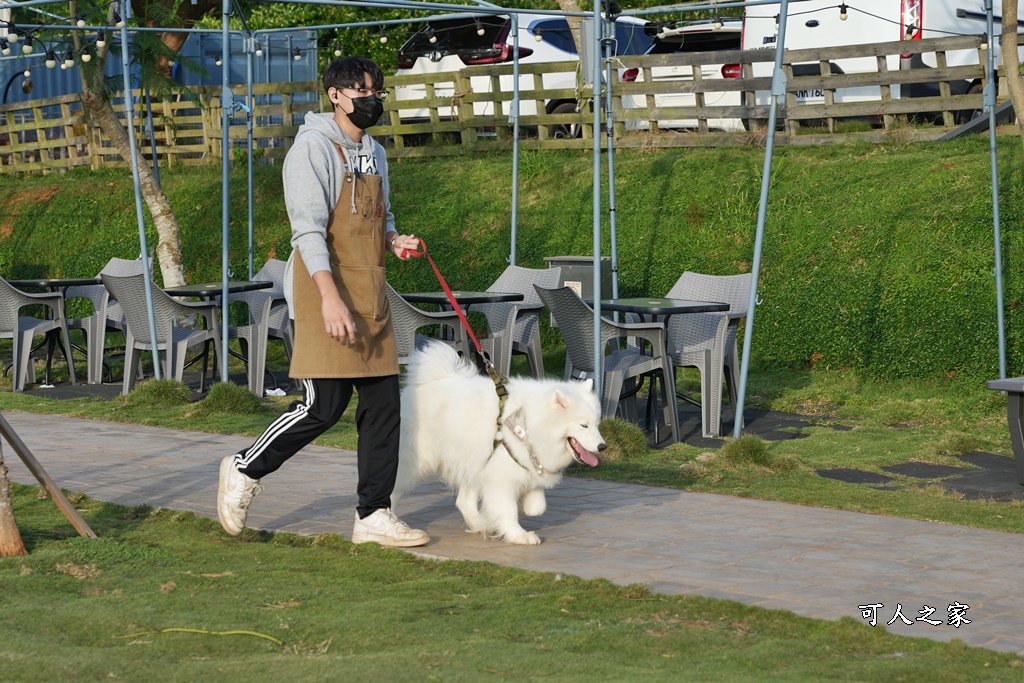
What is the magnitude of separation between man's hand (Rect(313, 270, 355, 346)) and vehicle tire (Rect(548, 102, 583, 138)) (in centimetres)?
1312

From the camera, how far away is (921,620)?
427cm

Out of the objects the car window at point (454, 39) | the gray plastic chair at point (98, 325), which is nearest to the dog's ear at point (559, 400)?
the gray plastic chair at point (98, 325)

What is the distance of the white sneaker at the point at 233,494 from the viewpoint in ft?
17.2

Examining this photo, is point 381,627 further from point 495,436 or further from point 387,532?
point 495,436

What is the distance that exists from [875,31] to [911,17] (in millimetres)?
531

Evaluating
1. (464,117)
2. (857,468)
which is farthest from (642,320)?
(464,117)

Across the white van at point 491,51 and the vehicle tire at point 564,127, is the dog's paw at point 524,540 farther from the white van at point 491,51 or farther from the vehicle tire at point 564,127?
the white van at point 491,51

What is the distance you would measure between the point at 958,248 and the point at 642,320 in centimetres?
386

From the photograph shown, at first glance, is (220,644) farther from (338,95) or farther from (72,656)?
(338,95)

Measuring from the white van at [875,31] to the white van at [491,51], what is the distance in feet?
7.63

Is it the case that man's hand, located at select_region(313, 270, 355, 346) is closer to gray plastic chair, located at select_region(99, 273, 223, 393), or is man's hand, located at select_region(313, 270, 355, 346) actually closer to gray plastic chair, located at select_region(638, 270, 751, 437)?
gray plastic chair, located at select_region(638, 270, 751, 437)

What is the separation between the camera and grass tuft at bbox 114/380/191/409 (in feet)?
32.1

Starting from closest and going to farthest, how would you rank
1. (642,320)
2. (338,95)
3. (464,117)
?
(338,95) → (642,320) → (464,117)

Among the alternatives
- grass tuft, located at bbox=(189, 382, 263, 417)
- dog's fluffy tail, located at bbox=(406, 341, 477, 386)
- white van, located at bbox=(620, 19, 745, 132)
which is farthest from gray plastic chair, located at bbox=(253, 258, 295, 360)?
white van, located at bbox=(620, 19, 745, 132)
